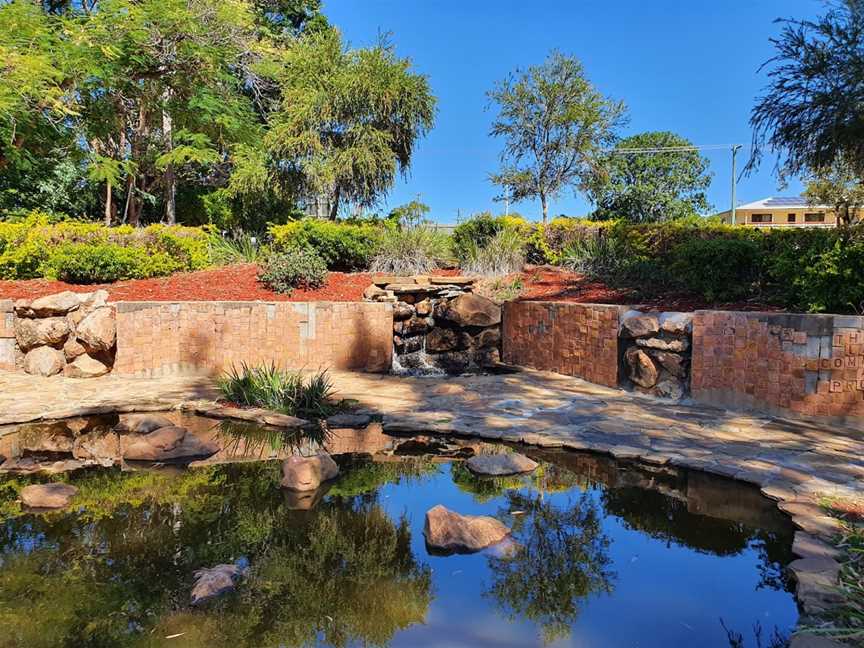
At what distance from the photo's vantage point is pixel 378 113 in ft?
49.3

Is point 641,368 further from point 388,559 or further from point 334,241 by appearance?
point 334,241

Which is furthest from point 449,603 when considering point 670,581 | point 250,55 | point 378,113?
point 250,55

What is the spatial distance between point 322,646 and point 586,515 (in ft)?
6.49

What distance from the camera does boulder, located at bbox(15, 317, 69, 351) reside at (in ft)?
26.9

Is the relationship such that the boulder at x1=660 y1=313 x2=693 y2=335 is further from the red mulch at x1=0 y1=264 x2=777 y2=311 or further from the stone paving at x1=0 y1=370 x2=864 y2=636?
the red mulch at x1=0 y1=264 x2=777 y2=311

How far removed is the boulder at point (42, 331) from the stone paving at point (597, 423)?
0.50 metres

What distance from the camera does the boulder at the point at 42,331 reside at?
820 centimetres

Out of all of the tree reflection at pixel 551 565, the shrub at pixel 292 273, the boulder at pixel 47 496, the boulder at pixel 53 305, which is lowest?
the tree reflection at pixel 551 565

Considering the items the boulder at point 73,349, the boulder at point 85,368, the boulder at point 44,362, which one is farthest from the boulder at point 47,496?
the boulder at point 44,362

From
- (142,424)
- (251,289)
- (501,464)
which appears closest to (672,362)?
(501,464)

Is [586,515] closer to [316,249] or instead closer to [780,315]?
[780,315]

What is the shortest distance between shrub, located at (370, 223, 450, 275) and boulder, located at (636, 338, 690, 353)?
486 centimetres

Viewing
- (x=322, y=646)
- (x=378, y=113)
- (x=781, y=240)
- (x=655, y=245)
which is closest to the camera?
(x=322, y=646)

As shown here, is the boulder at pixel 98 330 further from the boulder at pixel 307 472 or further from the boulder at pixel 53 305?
the boulder at pixel 307 472
